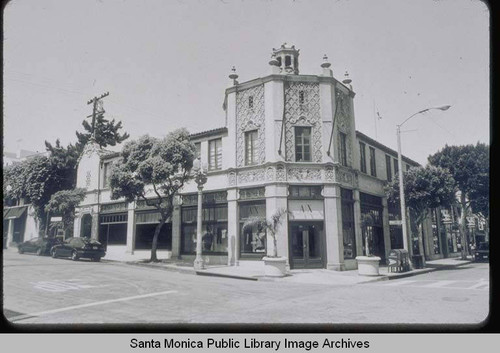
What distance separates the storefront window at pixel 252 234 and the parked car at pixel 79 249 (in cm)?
987

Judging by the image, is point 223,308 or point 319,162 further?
point 319,162

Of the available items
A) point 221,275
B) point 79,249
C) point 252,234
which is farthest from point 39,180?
point 221,275

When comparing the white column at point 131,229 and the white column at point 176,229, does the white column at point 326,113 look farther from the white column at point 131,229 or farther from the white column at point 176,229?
the white column at point 131,229

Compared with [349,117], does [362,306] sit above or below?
below

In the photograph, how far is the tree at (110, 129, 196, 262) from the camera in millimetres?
21453

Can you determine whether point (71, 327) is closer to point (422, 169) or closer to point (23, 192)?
point (422, 169)

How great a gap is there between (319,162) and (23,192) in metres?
25.7

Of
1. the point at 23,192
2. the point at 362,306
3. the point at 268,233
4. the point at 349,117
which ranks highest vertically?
the point at 349,117

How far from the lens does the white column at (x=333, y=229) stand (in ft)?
65.4

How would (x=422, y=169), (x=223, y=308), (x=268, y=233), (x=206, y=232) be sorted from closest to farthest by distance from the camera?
(x=223, y=308)
(x=268, y=233)
(x=206, y=232)
(x=422, y=169)

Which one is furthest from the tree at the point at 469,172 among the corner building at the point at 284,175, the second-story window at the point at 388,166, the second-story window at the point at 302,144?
the second-story window at the point at 302,144

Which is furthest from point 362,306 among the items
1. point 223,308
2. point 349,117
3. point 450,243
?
point 450,243
